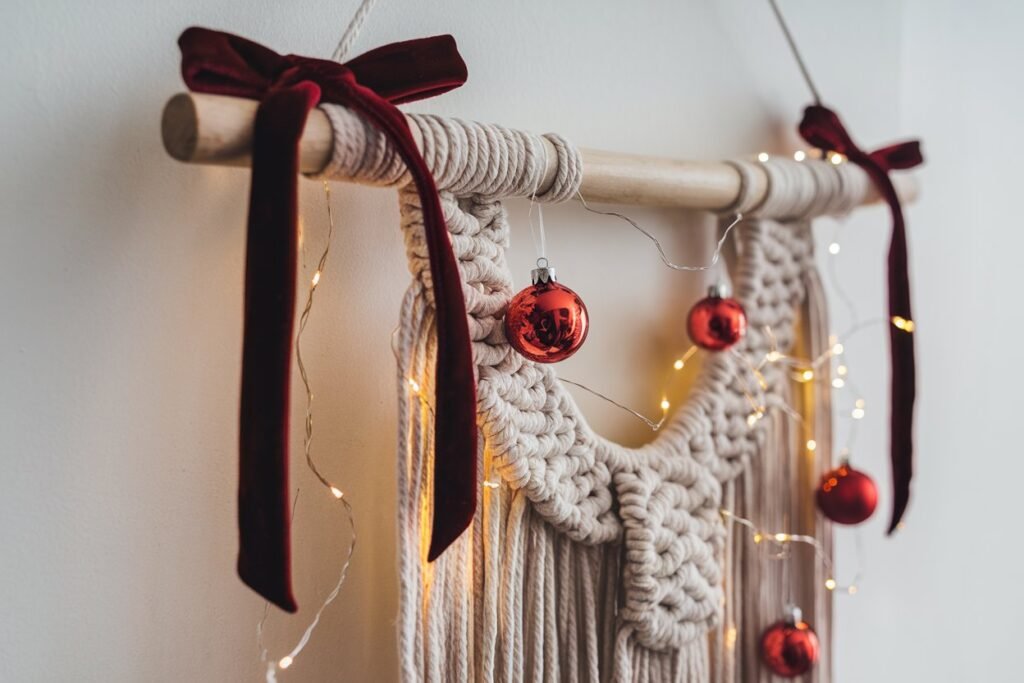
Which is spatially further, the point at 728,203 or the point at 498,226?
the point at 728,203

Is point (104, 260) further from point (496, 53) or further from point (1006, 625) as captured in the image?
point (1006, 625)

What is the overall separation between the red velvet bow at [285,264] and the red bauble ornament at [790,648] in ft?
1.28

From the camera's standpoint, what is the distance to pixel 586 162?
26.0 inches

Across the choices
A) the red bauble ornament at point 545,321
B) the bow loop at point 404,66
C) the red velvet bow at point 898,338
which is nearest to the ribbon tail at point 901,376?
the red velvet bow at point 898,338

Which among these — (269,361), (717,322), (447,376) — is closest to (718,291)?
(717,322)

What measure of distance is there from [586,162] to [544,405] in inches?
6.9

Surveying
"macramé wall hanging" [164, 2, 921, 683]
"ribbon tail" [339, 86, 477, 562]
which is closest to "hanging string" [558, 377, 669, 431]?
"macramé wall hanging" [164, 2, 921, 683]

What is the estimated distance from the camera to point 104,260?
22.5 inches

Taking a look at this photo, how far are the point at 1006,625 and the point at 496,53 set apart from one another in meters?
0.88

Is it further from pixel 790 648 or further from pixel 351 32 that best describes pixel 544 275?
pixel 790 648

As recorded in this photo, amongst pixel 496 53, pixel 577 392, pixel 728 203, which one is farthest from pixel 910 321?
pixel 496 53

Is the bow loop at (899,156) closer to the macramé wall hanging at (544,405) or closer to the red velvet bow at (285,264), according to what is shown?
the macramé wall hanging at (544,405)

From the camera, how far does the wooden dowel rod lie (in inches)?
19.6

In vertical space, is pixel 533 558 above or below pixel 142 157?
below
